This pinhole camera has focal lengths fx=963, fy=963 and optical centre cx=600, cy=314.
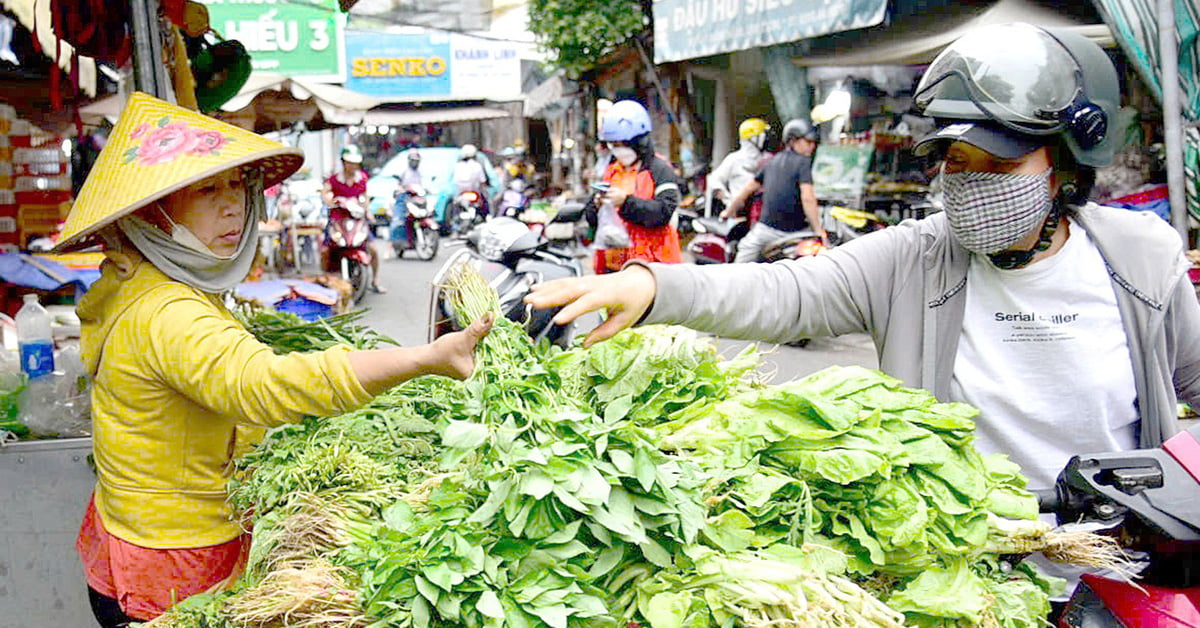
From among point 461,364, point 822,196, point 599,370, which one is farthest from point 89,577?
point 822,196

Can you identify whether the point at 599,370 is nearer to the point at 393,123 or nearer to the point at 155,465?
the point at 155,465

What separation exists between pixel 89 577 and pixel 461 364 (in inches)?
49.1

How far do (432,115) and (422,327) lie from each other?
5750 mm

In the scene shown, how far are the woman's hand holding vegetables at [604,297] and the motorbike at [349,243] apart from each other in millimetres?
9760

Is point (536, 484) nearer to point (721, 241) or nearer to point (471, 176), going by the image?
point (721, 241)

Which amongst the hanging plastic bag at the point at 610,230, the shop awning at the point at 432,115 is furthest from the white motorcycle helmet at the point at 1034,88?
the shop awning at the point at 432,115

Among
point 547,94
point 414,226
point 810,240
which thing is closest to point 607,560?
point 810,240

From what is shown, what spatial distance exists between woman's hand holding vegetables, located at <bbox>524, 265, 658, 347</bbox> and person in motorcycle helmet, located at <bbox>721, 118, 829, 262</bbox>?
667 cm

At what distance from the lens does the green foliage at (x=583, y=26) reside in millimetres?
14875

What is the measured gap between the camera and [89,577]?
91.0 inches

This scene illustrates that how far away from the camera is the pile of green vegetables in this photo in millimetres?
1345

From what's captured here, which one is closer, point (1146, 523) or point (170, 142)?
point (1146, 523)

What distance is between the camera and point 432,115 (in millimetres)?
14305

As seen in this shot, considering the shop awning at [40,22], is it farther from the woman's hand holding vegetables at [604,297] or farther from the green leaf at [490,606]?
the green leaf at [490,606]
